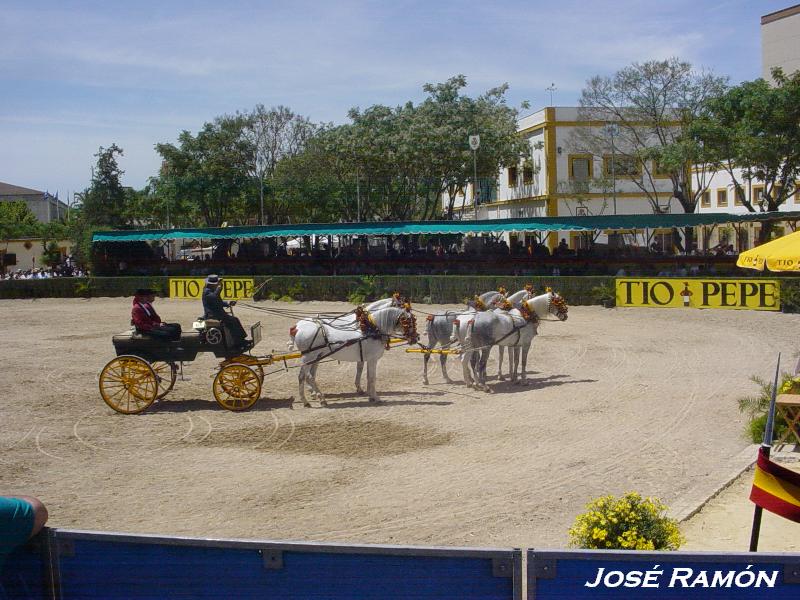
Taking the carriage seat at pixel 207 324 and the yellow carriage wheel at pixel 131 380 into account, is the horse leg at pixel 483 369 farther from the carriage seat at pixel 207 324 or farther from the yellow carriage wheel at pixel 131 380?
the yellow carriage wheel at pixel 131 380

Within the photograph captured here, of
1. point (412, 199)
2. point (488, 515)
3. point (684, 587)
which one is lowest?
point (488, 515)

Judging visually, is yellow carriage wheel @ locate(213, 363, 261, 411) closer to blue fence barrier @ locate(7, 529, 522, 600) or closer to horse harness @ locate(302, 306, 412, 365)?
horse harness @ locate(302, 306, 412, 365)

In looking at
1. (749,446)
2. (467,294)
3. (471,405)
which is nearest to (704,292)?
(467,294)

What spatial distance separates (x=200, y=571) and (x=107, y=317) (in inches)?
1111

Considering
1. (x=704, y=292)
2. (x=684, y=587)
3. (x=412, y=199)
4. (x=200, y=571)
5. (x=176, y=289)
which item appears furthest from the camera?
(x=412, y=199)

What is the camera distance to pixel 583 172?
48531 mm

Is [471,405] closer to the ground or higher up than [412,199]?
closer to the ground

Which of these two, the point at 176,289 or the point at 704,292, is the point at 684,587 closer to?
the point at 704,292

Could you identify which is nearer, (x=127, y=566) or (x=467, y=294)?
(x=127, y=566)

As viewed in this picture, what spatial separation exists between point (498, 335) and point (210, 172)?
136ft

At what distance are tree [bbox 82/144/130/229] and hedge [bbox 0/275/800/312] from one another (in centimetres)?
1908

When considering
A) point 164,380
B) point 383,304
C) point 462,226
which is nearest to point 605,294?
point 462,226

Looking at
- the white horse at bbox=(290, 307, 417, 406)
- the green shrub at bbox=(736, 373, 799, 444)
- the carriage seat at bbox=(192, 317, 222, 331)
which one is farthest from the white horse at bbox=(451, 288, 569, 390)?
the green shrub at bbox=(736, 373, 799, 444)

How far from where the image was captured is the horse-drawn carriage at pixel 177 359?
14.1m
